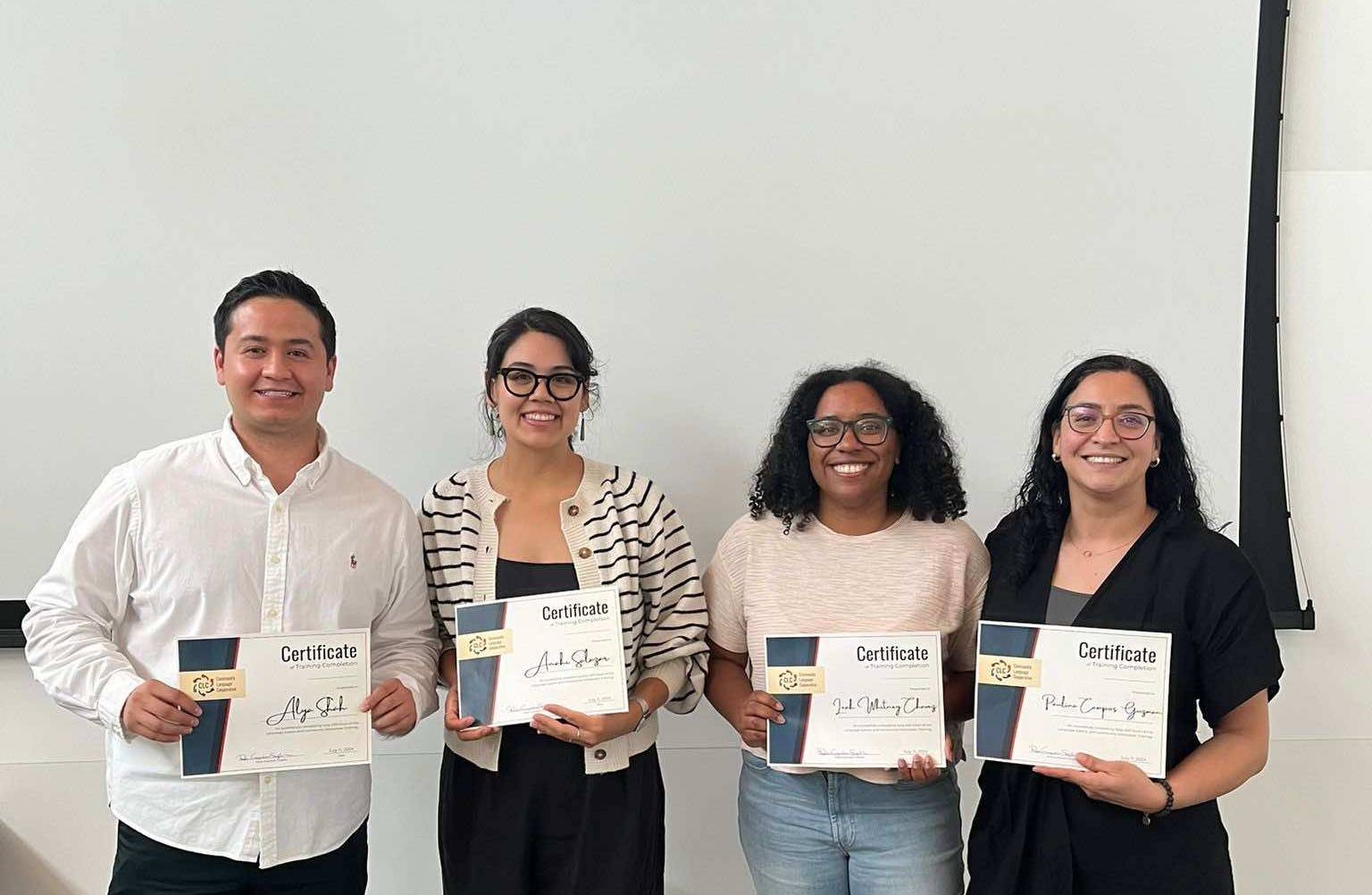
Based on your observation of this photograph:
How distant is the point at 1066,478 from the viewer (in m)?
1.90

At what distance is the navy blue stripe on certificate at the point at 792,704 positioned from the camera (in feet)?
5.98

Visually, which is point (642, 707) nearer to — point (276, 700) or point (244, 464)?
point (276, 700)

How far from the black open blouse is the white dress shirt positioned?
1.20m

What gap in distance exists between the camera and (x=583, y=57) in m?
2.43

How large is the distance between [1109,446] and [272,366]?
4.71 ft

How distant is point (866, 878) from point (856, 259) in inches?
53.8

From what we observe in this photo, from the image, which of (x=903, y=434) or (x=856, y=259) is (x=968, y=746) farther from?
(x=856, y=259)

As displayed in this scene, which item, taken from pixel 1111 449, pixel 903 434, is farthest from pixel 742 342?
pixel 1111 449

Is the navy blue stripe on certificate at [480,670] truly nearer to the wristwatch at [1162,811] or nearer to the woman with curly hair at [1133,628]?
the woman with curly hair at [1133,628]

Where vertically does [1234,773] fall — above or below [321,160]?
below

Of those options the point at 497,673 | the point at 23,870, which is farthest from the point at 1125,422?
the point at 23,870

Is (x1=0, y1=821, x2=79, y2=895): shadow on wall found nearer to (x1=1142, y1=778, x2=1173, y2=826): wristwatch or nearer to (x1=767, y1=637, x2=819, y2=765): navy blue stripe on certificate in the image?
(x1=767, y1=637, x2=819, y2=765): navy blue stripe on certificate

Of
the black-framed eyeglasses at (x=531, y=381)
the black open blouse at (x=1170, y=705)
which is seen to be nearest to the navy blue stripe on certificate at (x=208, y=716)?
the black-framed eyeglasses at (x=531, y=381)

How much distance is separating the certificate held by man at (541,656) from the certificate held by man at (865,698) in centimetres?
32
